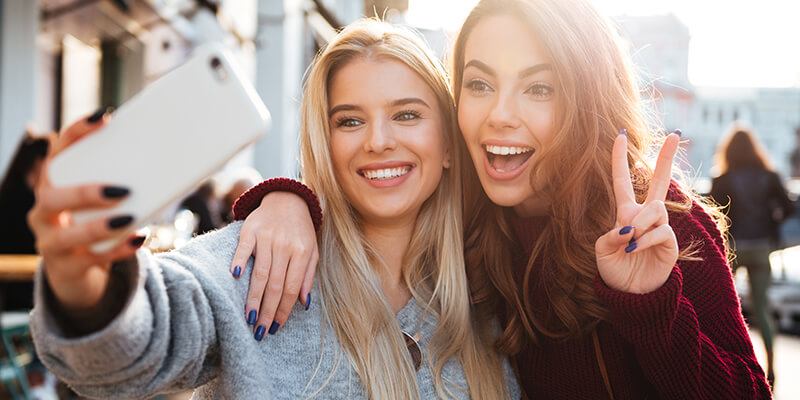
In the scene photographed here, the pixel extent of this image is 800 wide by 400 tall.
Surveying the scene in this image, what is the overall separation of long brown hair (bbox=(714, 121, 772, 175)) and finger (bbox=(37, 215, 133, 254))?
244 inches

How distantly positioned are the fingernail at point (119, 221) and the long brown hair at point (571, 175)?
1238 millimetres

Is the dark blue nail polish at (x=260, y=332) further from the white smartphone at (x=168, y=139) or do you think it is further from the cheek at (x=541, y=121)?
the cheek at (x=541, y=121)

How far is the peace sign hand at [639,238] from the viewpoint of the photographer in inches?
59.4

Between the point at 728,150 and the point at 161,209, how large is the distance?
243 inches

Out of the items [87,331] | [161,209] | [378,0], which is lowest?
[378,0]

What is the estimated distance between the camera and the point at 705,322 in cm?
170

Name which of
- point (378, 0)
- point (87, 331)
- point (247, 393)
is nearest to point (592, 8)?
point (247, 393)

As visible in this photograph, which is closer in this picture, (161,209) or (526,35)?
(161,209)

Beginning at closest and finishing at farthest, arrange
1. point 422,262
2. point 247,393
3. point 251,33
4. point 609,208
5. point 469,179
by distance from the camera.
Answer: point 247,393, point 609,208, point 422,262, point 469,179, point 251,33

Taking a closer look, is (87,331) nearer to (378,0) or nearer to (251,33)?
(251,33)

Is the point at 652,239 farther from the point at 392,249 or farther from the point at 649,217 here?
the point at 392,249

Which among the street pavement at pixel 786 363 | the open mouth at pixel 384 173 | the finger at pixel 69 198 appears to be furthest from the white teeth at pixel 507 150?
the street pavement at pixel 786 363

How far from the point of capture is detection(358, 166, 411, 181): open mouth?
6.58 feet

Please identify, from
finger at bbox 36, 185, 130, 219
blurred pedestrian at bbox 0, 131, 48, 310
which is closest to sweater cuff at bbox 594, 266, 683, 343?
finger at bbox 36, 185, 130, 219
